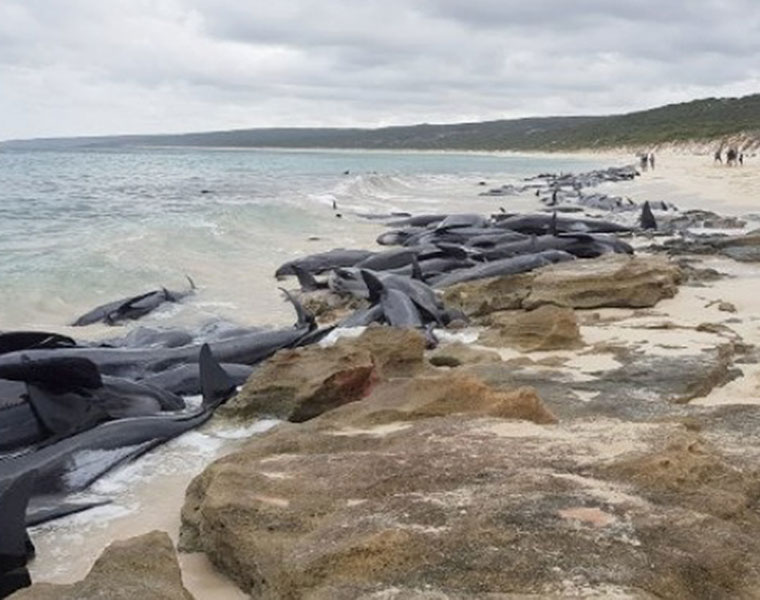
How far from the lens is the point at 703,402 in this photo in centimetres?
545

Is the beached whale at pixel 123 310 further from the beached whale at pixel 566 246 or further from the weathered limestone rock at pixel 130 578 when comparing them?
the weathered limestone rock at pixel 130 578

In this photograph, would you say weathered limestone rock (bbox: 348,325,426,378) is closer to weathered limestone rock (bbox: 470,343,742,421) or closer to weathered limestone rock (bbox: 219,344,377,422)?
weathered limestone rock (bbox: 219,344,377,422)

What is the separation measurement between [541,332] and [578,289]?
7.03ft

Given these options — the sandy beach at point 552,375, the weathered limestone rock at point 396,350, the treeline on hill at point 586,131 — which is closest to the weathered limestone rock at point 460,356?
the sandy beach at point 552,375

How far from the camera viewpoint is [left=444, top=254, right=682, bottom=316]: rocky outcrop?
355 inches

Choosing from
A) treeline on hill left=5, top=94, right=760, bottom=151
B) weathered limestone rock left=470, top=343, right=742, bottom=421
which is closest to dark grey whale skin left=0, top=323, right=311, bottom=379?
weathered limestone rock left=470, top=343, right=742, bottom=421

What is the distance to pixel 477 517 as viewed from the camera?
314cm

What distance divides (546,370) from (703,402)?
1013mm

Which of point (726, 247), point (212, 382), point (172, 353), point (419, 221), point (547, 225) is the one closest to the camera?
point (212, 382)

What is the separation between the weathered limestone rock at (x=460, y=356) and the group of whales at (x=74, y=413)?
143 centimetres

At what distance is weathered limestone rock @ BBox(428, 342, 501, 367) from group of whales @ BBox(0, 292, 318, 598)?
1429mm

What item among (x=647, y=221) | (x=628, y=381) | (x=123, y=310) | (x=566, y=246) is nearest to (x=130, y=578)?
(x=628, y=381)

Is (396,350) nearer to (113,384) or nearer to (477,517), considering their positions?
(113,384)

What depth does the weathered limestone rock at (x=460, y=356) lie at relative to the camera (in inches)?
265
